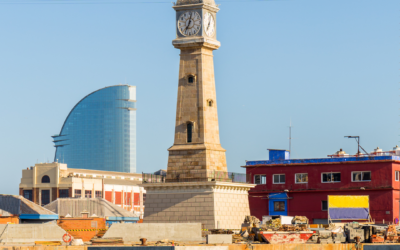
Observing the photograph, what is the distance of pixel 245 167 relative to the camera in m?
80.9

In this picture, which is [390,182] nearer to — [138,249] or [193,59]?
[193,59]

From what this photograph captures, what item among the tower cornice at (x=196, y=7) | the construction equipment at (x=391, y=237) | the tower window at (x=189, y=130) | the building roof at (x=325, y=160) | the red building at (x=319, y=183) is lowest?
the construction equipment at (x=391, y=237)

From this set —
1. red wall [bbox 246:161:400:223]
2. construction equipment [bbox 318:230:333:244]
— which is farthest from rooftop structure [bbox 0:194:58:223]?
construction equipment [bbox 318:230:333:244]

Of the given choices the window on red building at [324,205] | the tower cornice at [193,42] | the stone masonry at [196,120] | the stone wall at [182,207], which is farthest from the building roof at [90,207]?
the tower cornice at [193,42]

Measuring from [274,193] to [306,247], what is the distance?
3184cm

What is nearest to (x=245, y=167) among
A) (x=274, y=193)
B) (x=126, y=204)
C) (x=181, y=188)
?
(x=274, y=193)

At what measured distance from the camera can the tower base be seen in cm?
5944

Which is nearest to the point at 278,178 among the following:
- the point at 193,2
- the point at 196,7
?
the point at 196,7

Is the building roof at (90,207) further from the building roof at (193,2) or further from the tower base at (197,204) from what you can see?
the building roof at (193,2)

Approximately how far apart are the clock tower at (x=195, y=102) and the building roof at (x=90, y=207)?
113ft

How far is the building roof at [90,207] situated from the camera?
94.8 m

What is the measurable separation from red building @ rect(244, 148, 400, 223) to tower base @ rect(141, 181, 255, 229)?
10.6m

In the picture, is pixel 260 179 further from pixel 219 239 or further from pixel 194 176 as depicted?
pixel 219 239

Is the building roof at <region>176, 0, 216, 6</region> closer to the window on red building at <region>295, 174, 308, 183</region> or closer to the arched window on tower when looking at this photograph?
the window on red building at <region>295, 174, 308, 183</region>
